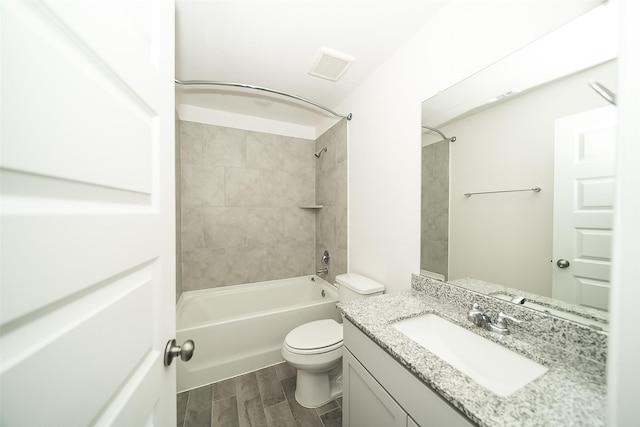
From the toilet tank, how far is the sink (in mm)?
497

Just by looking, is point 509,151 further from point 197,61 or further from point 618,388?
point 197,61

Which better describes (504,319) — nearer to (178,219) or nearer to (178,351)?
(178,351)

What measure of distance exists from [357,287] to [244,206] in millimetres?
1538

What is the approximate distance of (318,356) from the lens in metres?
1.35

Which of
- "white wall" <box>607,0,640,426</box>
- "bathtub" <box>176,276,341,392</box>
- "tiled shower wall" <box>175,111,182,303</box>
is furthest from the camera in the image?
"tiled shower wall" <box>175,111,182,303</box>

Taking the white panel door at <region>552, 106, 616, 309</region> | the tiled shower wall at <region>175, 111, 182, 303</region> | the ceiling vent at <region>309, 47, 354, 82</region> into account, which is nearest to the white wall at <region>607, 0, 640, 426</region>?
the white panel door at <region>552, 106, 616, 309</region>

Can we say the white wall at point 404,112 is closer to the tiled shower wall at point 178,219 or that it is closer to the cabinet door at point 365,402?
the cabinet door at point 365,402

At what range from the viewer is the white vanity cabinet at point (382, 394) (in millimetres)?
612

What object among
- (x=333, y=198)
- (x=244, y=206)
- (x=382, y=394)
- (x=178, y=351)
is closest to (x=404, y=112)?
(x=333, y=198)

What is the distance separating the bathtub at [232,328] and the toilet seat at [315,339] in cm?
31

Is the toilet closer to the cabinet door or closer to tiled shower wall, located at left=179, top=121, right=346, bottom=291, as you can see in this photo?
the cabinet door

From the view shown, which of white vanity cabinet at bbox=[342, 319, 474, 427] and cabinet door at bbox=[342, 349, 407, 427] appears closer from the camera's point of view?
white vanity cabinet at bbox=[342, 319, 474, 427]

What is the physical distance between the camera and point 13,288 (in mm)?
235

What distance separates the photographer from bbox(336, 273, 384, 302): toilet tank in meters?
1.50
